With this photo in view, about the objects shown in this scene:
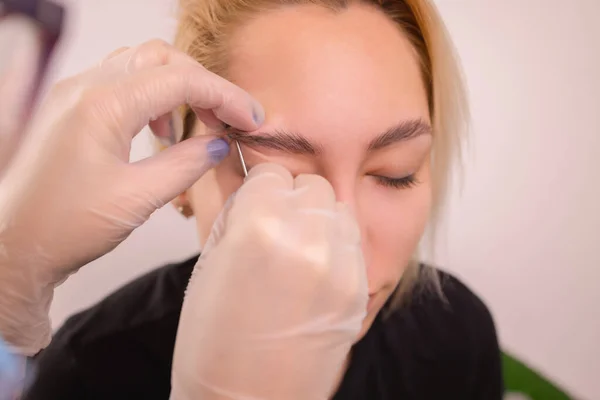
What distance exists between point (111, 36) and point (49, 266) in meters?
0.79

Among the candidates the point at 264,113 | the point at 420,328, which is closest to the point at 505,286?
the point at 420,328

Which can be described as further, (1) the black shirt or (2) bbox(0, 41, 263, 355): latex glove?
(1) the black shirt

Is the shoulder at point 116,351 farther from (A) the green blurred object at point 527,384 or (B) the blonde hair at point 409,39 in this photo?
(A) the green blurred object at point 527,384

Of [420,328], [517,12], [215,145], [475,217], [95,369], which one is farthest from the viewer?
[475,217]

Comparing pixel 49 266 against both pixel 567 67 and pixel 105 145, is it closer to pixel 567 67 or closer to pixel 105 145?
pixel 105 145

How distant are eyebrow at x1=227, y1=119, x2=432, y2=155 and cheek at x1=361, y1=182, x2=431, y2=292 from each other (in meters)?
0.08

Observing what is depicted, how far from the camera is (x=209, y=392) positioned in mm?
470

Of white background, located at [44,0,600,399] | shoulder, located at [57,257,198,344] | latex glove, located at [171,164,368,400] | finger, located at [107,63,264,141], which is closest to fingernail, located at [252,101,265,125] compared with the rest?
finger, located at [107,63,264,141]

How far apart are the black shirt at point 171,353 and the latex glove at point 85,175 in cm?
36

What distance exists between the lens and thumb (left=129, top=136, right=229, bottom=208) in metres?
0.53

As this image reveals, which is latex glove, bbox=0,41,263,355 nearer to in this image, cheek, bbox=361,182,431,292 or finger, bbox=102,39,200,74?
finger, bbox=102,39,200,74

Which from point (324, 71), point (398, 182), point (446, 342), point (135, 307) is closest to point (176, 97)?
point (324, 71)

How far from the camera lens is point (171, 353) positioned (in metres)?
0.92

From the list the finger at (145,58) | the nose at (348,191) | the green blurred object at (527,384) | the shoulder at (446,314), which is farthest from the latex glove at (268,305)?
the green blurred object at (527,384)
